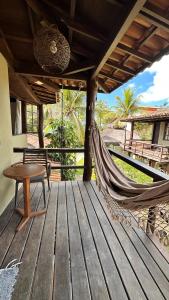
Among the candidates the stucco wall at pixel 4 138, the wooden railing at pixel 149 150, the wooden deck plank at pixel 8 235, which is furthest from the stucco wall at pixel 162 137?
the wooden deck plank at pixel 8 235

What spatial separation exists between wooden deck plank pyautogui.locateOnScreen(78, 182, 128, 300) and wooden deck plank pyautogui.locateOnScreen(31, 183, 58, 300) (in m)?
0.40

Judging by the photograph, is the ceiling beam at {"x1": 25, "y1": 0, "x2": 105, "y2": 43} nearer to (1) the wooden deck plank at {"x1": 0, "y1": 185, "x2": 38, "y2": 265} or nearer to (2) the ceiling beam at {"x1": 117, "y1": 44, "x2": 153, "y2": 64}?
(2) the ceiling beam at {"x1": 117, "y1": 44, "x2": 153, "y2": 64}

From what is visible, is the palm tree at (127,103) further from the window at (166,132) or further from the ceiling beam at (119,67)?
the ceiling beam at (119,67)

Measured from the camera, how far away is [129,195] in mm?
1359

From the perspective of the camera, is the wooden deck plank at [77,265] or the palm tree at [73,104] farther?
the palm tree at [73,104]

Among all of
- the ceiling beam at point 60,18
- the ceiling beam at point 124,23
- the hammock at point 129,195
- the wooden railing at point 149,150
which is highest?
the ceiling beam at point 60,18

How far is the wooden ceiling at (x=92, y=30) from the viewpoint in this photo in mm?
1218

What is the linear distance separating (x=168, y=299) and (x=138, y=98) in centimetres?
1329

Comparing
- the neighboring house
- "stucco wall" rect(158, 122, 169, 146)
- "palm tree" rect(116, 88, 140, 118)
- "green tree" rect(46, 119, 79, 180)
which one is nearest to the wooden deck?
"green tree" rect(46, 119, 79, 180)

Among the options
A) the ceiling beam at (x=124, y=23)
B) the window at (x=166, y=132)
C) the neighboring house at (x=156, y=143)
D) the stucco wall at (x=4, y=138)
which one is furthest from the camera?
the window at (x=166, y=132)

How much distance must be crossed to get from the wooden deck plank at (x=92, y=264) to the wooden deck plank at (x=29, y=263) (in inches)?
16.6

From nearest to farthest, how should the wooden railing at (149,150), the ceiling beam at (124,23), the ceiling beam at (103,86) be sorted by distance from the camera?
the ceiling beam at (124,23) < the ceiling beam at (103,86) < the wooden railing at (149,150)

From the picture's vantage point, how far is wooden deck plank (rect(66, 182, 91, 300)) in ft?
3.57

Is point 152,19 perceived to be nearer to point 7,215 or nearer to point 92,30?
point 92,30
